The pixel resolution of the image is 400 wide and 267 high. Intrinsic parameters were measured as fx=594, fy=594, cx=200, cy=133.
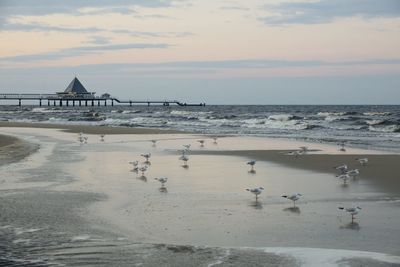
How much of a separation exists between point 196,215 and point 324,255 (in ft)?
8.63

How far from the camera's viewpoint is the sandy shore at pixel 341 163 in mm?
12844

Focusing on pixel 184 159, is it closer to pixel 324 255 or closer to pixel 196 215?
pixel 196 215

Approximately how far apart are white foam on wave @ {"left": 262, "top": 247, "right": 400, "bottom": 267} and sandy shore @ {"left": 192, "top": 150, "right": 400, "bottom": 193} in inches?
187

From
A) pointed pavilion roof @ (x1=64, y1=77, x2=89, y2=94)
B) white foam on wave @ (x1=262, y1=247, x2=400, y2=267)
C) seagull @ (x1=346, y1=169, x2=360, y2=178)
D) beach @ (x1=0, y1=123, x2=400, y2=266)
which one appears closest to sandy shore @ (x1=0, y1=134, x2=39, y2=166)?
beach @ (x1=0, y1=123, x2=400, y2=266)

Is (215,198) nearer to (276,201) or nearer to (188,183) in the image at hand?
(276,201)

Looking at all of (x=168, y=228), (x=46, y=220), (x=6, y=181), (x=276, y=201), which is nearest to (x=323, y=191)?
(x=276, y=201)

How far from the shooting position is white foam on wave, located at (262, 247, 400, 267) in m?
6.30

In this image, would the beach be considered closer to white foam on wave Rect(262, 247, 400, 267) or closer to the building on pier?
white foam on wave Rect(262, 247, 400, 267)

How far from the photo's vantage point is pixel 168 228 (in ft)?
26.0

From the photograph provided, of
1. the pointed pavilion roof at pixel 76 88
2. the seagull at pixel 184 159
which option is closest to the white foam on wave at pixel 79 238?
the seagull at pixel 184 159

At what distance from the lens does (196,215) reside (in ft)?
28.8

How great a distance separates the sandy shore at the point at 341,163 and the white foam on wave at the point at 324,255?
4.75m

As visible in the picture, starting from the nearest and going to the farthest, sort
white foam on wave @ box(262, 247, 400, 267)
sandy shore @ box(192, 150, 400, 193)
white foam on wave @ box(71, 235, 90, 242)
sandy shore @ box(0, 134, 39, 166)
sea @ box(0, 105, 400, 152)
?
1. white foam on wave @ box(262, 247, 400, 267)
2. white foam on wave @ box(71, 235, 90, 242)
3. sandy shore @ box(192, 150, 400, 193)
4. sandy shore @ box(0, 134, 39, 166)
5. sea @ box(0, 105, 400, 152)

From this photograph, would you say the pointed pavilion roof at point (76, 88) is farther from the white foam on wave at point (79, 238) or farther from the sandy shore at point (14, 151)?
the white foam on wave at point (79, 238)
